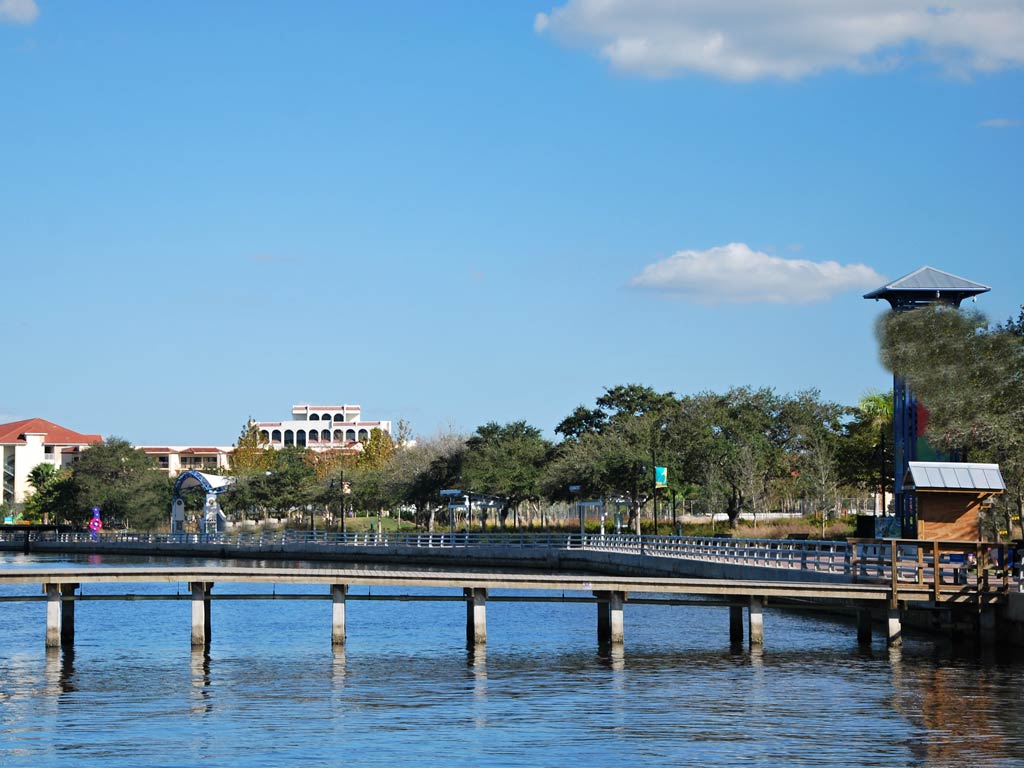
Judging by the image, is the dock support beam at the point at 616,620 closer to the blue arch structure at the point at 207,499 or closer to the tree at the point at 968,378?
the tree at the point at 968,378

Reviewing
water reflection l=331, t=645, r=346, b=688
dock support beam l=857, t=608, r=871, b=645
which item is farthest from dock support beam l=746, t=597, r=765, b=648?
water reflection l=331, t=645, r=346, b=688

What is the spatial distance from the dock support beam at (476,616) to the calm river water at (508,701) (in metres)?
0.61

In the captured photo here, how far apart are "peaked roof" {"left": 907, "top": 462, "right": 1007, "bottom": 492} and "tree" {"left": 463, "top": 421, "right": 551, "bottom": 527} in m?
60.6

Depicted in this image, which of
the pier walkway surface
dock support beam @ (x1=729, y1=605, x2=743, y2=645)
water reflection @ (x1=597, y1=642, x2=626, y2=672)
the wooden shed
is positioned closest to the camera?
water reflection @ (x1=597, y1=642, x2=626, y2=672)

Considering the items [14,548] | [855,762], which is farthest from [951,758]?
[14,548]

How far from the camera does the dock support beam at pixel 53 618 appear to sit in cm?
3459

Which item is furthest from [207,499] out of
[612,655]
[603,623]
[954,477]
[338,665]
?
[954,477]

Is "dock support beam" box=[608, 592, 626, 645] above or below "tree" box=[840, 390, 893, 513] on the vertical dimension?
below

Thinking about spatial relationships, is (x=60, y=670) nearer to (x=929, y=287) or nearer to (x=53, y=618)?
(x=53, y=618)

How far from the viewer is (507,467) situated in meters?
99.6

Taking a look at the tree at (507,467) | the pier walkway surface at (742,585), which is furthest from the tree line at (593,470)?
the pier walkway surface at (742,585)

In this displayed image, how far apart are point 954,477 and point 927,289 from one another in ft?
77.6

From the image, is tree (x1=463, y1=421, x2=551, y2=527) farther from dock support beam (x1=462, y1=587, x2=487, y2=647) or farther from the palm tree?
dock support beam (x1=462, y1=587, x2=487, y2=647)

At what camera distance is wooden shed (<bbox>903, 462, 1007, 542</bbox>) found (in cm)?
3647
